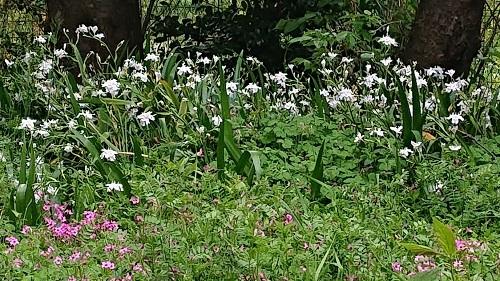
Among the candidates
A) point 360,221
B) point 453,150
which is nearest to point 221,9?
point 453,150

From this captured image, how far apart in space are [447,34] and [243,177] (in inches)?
68.4

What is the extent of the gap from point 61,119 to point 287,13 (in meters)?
2.39

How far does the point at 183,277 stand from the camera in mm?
2283

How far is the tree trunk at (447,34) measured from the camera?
4.37m

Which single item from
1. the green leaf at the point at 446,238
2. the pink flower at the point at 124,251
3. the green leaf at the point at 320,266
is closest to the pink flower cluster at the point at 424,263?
the green leaf at the point at 320,266

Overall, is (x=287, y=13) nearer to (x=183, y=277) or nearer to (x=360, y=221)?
(x=360, y=221)

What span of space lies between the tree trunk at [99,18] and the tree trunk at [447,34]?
5.36 ft

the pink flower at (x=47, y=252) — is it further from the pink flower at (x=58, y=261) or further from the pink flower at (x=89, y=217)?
the pink flower at (x=89, y=217)

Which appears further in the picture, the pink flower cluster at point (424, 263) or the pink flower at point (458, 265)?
the pink flower cluster at point (424, 263)

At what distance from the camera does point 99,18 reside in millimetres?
4664

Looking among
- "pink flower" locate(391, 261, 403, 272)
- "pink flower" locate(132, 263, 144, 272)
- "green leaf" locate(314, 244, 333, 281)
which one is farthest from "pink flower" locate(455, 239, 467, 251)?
"pink flower" locate(132, 263, 144, 272)

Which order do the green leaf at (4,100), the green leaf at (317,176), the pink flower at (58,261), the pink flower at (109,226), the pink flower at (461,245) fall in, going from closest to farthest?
the pink flower at (461,245) < the pink flower at (58,261) < the pink flower at (109,226) < the green leaf at (317,176) < the green leaf at (4,100)

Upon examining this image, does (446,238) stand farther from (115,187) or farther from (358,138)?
(358,138)

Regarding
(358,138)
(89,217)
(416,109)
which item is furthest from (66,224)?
(416,109)
